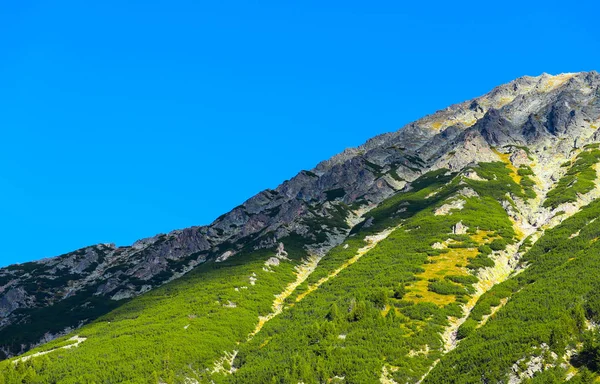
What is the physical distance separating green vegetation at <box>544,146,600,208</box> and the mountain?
465 mm

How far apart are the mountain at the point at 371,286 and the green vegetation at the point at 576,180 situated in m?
0.47

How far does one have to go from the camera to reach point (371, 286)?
7512 cm

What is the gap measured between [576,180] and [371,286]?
59.8 meters

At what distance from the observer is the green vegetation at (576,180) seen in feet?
334

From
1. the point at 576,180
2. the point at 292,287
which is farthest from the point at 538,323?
the point at 576,180

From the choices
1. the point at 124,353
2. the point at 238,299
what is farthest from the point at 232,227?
the point at 124,353

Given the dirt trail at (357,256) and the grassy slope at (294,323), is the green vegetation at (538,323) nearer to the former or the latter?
the grassy slope at (294,323)

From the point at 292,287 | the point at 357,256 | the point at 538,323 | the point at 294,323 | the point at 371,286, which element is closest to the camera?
the point at 538,323

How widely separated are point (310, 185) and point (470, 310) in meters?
117

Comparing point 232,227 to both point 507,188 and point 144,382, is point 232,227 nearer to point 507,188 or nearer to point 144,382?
point 507,188

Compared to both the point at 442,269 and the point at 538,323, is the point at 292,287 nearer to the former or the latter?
the point at 442,269

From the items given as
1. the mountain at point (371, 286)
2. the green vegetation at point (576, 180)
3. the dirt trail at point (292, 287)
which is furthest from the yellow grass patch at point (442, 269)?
the green vegetation at point (576, 180)

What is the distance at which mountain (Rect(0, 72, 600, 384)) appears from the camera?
5269 cm

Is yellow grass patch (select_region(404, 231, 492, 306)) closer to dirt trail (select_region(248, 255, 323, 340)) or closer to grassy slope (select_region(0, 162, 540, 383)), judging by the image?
grassy slope (select_region(0, 162, 540, 383))
